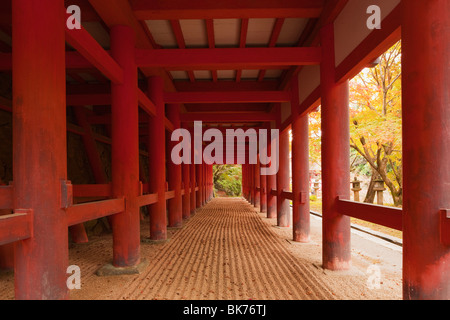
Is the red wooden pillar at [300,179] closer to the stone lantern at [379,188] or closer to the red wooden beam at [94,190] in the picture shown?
the red wooden beam at [94,190]

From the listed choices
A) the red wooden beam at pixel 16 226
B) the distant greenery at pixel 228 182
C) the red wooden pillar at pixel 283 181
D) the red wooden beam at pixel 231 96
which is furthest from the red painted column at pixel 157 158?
the distant greenery at pixel 228 182

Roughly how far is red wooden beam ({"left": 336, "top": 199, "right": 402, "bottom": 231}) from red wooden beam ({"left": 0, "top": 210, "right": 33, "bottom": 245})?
3.12 meters

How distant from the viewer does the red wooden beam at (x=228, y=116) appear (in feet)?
33.0

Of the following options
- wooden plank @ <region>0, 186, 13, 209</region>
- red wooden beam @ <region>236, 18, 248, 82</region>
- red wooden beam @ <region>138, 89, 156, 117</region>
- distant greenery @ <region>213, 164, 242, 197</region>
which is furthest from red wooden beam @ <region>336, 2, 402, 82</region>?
distant greenery @ <region>213, 164, 242, 197</region>

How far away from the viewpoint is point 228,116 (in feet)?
34.0

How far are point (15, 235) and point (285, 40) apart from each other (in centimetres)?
553

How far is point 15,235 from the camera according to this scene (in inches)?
90.3

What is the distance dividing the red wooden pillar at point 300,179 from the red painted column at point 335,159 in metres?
2.20

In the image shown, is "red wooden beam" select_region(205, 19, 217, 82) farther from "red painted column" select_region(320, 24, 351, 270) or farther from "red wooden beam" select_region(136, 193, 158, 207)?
"red wooden beam" select_region(136, 193, 158, 207)

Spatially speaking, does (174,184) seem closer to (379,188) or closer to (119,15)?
(119,15)

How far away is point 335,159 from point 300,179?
2.38m

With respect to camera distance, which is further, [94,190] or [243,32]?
[243,32]

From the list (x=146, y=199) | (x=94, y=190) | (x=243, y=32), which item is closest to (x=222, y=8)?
(x=243, y=32)
